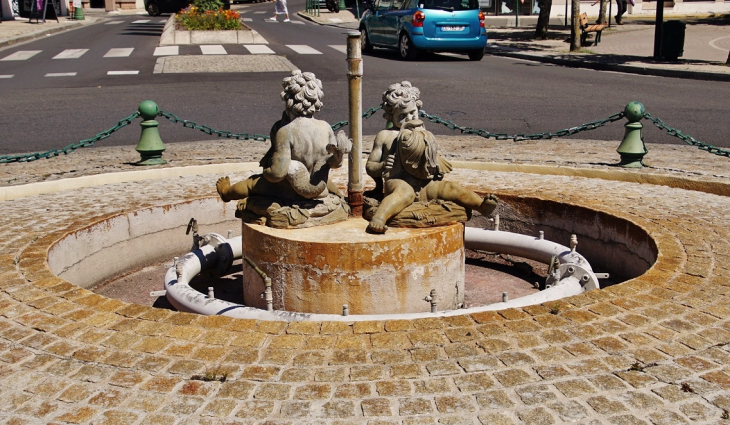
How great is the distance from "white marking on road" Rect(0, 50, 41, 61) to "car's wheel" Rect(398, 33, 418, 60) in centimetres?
1121

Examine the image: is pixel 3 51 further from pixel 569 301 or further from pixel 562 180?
pixel 569 301

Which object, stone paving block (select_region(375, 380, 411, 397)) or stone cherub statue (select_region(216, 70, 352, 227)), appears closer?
stone paving block (select_region(375, 380, 411, 397))

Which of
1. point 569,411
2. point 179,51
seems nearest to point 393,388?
point 569,411

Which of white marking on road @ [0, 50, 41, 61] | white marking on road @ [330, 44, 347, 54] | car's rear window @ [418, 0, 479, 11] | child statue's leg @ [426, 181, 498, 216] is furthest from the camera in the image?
white marking on road @ [330, 44, 347, 54]

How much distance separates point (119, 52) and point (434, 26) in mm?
10093

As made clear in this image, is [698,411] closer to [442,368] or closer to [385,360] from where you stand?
[442,368]

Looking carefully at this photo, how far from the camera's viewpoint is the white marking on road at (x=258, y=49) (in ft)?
80.0

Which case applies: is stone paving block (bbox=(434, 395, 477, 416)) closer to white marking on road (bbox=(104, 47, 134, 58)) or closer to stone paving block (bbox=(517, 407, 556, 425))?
stone paving block (bbox=(517, 407, 556, 425))

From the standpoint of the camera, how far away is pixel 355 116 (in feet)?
21.7

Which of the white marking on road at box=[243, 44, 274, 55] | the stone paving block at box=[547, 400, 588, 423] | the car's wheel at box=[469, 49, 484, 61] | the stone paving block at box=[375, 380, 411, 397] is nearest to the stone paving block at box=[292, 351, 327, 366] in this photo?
the stone paving block at box=[375, 380, 411, 397]

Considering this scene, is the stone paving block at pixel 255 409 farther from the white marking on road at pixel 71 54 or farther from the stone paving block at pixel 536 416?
the white marking on road at pixel 71 54

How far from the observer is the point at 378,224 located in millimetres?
6008

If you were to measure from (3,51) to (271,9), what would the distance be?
88.3 feet

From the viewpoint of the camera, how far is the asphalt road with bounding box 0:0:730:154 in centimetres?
1344
